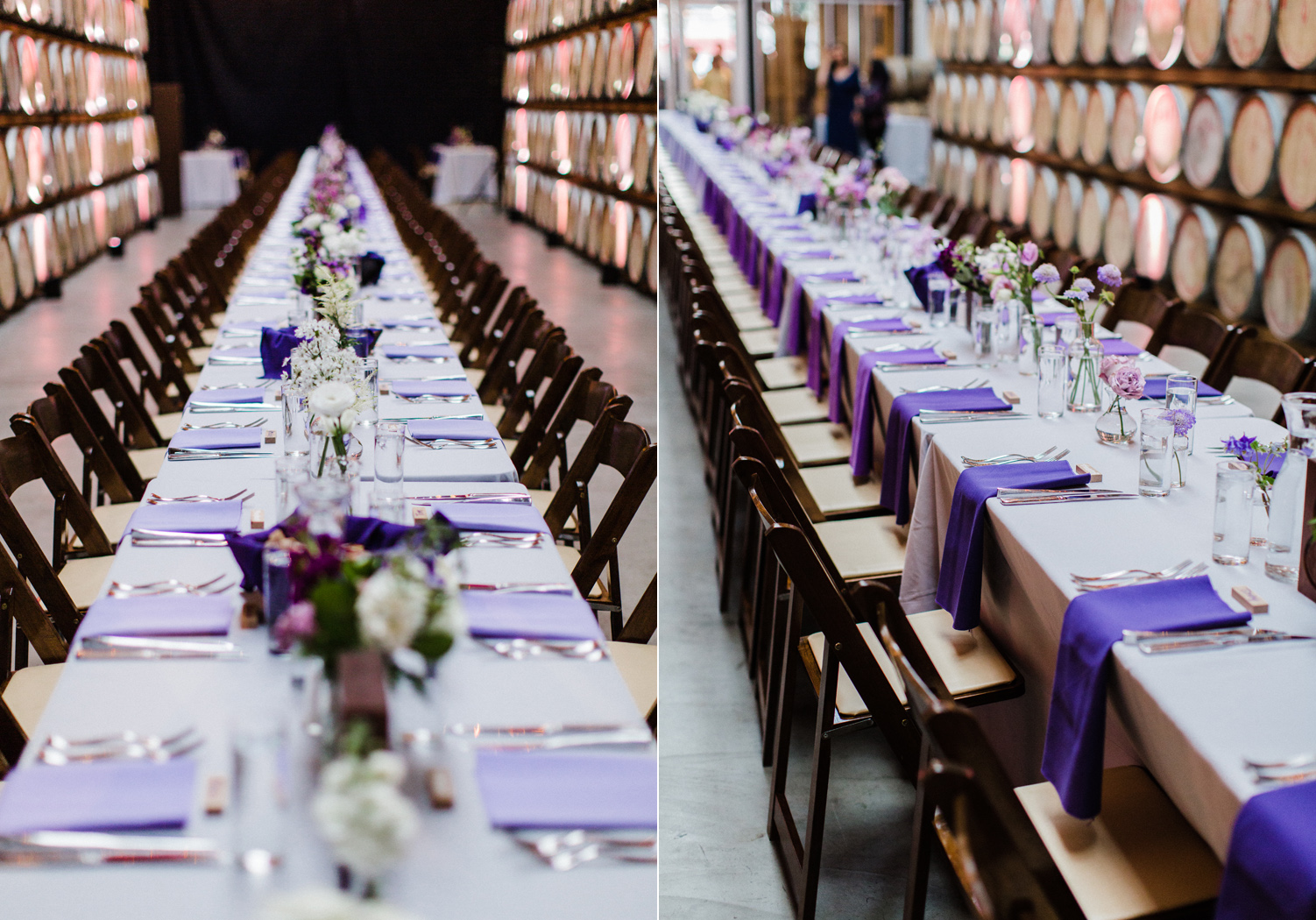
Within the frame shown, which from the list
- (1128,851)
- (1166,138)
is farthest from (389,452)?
(1166,138)

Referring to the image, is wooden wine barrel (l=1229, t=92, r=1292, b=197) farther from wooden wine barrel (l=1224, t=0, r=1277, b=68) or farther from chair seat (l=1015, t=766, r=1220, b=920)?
chair seat (l=1015, t=766, r=1220, b=920)

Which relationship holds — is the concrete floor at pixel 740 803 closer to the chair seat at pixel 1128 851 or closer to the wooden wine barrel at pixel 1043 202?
the chair seat at pixel 1128 851

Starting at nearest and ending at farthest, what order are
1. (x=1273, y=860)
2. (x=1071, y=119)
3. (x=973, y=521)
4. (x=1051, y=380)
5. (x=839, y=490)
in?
(x=1273, y=860)
(x=973, y=521)
(x=1051, y=380)
(x=839, y=490)
(x=1071, y=119)

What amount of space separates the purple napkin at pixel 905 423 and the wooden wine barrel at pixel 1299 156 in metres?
3.03

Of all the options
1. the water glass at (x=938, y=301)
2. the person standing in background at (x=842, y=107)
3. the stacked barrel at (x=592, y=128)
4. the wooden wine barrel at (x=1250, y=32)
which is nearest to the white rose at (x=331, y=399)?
the water glass at (x=938, y=301)

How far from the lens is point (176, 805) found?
1491 mm

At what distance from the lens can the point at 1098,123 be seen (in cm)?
772

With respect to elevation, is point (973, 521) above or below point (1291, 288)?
below

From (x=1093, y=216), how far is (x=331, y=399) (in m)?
6.81

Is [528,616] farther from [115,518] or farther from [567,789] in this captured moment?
[115,518]

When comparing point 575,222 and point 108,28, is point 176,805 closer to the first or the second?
point 575,222

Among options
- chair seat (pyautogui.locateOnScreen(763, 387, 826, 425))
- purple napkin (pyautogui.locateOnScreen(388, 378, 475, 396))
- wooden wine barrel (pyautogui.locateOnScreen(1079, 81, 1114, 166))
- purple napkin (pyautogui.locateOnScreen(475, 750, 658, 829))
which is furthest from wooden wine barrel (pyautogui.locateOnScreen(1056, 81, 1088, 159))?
purple napkin (pyautogui.locateOnScreen(475, 750, 658, 829))

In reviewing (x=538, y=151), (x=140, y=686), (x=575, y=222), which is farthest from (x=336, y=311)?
(x=538, y=151)

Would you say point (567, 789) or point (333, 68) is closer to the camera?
point (567, 789)
